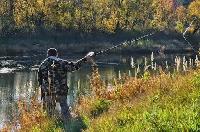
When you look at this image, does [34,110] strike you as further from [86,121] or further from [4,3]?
[4,3]

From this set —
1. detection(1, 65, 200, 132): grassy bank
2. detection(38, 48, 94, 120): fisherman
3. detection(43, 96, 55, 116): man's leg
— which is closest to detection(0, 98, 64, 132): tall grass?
detection(1, 65, 200, 132): grassy bank

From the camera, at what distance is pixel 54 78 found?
16.2 m

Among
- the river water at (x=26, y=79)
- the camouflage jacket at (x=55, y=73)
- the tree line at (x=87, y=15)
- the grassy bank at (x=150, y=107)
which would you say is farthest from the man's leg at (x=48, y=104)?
the tree line at (x=87, y=15)

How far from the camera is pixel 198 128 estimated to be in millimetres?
8094

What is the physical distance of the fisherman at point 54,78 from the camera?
52.6ft

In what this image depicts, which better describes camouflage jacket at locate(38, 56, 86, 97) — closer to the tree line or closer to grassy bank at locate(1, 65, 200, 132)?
grassy bank at locate(1, 65, 200, 132)

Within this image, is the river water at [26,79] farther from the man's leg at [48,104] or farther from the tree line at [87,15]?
the tree line at [87,15]

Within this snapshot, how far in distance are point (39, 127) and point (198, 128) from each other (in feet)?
22.1

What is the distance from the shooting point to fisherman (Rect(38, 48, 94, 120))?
16.0 meters

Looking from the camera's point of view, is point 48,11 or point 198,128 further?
point 48,11

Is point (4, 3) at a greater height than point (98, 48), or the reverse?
point (4, 3)

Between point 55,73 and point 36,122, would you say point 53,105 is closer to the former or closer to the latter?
point 55,73

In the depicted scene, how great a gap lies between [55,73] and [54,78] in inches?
6.3

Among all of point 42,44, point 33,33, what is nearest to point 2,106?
point 42,44
